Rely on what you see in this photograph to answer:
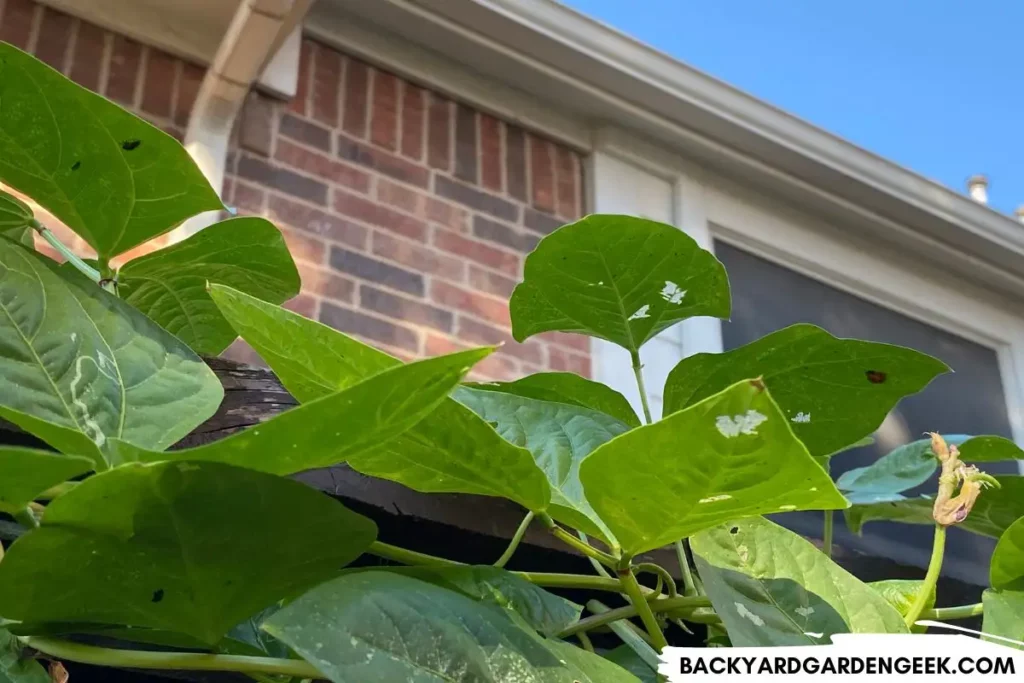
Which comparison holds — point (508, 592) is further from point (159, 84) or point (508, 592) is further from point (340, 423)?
point (159, 84)

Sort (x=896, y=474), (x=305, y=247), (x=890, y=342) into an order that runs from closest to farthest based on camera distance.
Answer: (x=896, y=474) < (x=305, y=247) < (x=890, y=342)

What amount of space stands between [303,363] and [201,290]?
1.00ft

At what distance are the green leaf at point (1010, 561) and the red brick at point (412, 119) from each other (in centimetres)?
146

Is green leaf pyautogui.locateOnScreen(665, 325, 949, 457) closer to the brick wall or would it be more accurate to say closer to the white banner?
the white banner

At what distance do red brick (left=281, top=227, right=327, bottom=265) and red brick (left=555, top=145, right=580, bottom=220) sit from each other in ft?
1.86

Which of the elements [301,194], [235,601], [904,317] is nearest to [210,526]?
[235,601]

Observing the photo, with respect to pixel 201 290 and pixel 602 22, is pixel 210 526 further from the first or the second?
pixel 602 22

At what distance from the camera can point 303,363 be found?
30 centimetres

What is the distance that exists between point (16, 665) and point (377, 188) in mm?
1391

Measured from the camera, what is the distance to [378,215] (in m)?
1.65

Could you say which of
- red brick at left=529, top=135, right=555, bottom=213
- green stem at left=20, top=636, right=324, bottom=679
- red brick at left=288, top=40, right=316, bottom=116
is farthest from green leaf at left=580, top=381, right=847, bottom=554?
red brick at left=529, top=135, right=555, bottom=213

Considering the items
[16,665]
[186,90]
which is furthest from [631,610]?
[186,90]

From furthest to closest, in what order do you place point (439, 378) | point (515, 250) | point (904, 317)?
point (904, 317), point (515, 250), point (439, 378)

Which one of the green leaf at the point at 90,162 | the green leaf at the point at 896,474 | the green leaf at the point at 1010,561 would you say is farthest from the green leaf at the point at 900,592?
the green leaf at the point at 90,162
